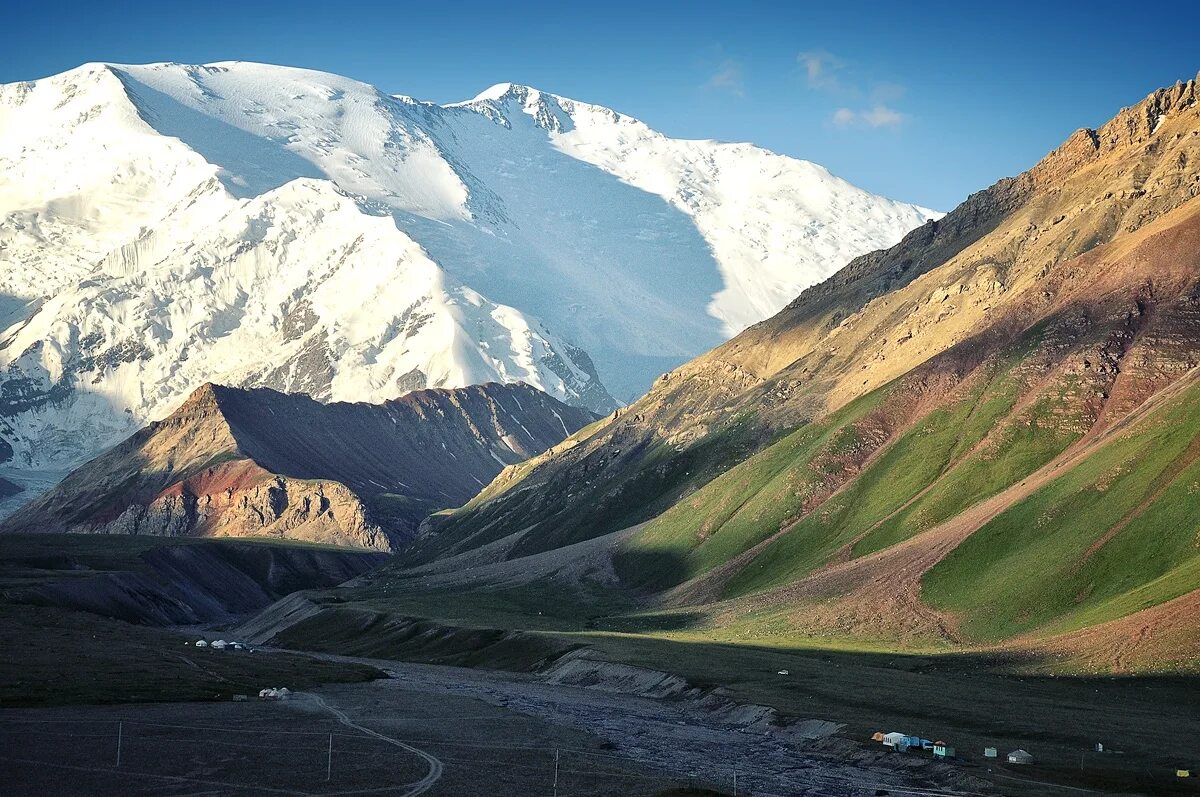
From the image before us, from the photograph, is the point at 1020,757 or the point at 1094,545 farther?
the point at 1094,545

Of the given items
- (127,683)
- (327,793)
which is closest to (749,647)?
(127,683)

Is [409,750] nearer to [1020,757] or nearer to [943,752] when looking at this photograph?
[943,752]

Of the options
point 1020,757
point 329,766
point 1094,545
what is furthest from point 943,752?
point 1094,545

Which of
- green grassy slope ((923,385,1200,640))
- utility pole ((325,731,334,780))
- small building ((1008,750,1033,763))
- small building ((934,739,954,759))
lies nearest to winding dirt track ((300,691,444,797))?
utility pole ((325,731,334,780))

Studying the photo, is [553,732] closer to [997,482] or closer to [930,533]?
[930,533]

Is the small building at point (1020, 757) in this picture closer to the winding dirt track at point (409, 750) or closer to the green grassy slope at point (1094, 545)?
the winding dirt track at point (409, 750)

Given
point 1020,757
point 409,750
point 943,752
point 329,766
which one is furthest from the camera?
point 409,750

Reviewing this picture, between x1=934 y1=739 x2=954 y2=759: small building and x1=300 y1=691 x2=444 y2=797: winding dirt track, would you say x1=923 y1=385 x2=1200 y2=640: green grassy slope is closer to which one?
x1=934 y1=739 x2=954 y2=759: small building

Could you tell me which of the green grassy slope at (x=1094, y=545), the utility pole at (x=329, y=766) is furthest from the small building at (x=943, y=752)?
the green grassy slope at (x=1094, y=545)
